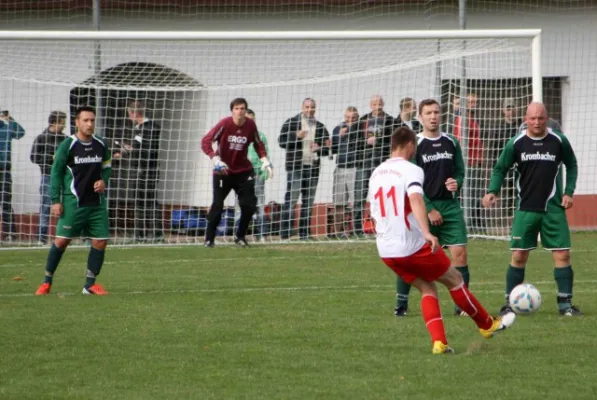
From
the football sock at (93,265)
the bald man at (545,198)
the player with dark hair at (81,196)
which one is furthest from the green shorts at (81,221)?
the bald man at (545,198)

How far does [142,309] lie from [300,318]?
1.62 metres

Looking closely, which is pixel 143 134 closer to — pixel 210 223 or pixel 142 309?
pixel 210 223

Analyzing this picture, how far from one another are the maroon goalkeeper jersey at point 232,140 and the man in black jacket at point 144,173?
1.73 meters

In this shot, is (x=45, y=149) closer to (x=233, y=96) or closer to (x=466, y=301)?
(x=233, y=96)

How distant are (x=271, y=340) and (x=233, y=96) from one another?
10.9 metres

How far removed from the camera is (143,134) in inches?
724

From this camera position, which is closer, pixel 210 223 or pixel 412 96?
pixel 210 223

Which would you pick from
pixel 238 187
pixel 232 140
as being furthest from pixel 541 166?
pixel 238 187

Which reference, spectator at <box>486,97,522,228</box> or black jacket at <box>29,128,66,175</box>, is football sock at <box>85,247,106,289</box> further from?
spectator at <box>486,97,522,228</box>

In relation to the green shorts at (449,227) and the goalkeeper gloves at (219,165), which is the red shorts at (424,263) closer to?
the green shorts at (449,227)

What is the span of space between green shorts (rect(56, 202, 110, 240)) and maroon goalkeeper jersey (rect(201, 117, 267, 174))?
4.57 metres

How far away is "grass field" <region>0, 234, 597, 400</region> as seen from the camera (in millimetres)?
7164

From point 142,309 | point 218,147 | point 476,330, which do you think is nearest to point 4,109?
point 218,147

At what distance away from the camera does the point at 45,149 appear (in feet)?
58.0
